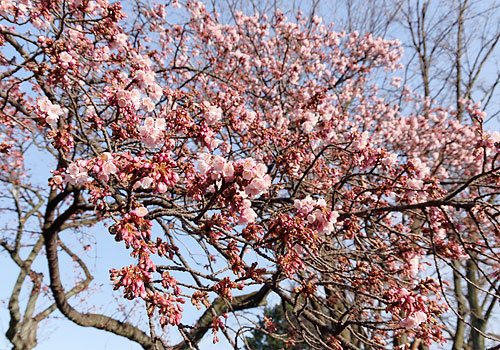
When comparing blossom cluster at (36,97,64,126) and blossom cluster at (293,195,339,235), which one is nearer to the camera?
blossom cluster at (293,195,339,235)

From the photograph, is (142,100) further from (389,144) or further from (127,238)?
(389,144)

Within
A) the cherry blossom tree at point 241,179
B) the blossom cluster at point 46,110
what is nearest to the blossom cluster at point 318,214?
the cherry blossom tree at point 241,179

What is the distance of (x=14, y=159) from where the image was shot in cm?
889

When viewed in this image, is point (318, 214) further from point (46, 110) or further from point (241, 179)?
point (46, 110)

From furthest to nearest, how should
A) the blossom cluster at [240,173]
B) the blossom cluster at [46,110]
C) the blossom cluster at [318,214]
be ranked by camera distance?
the blossom cluster at [46,110] → the blossom cluster at [318,214] → the blossom cluster at [240,173]

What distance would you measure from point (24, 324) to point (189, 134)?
324 inches

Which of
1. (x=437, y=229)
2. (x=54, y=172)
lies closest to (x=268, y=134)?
(x=54, y=172)

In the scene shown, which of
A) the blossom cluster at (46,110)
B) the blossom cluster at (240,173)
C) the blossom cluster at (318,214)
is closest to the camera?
the blossom cluster at (240,173)

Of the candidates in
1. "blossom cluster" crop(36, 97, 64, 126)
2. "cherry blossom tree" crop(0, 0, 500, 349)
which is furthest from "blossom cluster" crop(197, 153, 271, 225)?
"blossom cluster" crop(36, 97, 64, 126)

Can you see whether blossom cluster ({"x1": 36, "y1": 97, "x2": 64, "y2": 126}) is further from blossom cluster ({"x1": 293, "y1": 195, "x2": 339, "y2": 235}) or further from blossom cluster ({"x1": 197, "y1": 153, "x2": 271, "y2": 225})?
blossom cluster ({"x1": 293, "y1": 195, "x2": 339, "y2": 235})

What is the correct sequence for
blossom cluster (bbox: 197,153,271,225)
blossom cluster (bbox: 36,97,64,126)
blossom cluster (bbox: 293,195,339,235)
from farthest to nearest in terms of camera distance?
blossom cluster (bbox: 36,97,64,126) < blossom cluster (bbox: 293,195,339,235) < blossom cluster (bbox: 197,153,271,225)

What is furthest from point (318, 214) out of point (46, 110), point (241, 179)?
point (46, 110)

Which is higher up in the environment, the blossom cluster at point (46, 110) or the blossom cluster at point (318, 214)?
the blossom cluster at point (46, 110)

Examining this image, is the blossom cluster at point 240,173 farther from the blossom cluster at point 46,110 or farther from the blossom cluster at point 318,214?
the blossom cluster at point 46,110
